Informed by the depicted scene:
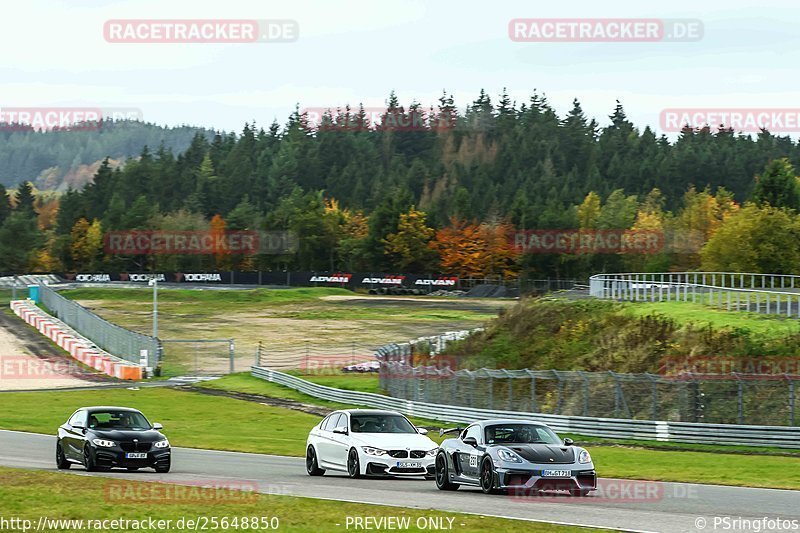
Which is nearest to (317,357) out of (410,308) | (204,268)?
(410,308)

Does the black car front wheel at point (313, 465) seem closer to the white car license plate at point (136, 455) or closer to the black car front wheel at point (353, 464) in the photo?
the black car front wheel at point (353, 464)

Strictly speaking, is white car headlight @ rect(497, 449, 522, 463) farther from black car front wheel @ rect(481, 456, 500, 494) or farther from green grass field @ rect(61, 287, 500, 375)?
green grass field @ rect(61, 287, 500, 375)

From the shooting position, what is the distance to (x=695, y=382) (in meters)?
38.9

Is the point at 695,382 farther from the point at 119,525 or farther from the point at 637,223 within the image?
the point at 637,223

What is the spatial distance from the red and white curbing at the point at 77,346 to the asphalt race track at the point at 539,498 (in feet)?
134

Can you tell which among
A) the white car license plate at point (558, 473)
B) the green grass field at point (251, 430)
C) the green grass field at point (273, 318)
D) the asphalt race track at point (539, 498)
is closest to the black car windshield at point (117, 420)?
the asphalt race track at point (539, 498)

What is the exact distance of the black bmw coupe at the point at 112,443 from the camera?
945 inches

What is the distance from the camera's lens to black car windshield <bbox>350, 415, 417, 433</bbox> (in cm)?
2395

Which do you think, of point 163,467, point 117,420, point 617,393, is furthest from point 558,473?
point 617,393

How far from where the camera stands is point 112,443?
Result: 24.0m

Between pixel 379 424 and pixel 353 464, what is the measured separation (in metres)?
1.07

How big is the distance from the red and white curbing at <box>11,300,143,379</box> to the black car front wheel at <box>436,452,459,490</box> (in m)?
49.3

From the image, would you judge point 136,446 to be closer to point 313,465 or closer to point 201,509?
point 313,465

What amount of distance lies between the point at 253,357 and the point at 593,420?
139 feet
